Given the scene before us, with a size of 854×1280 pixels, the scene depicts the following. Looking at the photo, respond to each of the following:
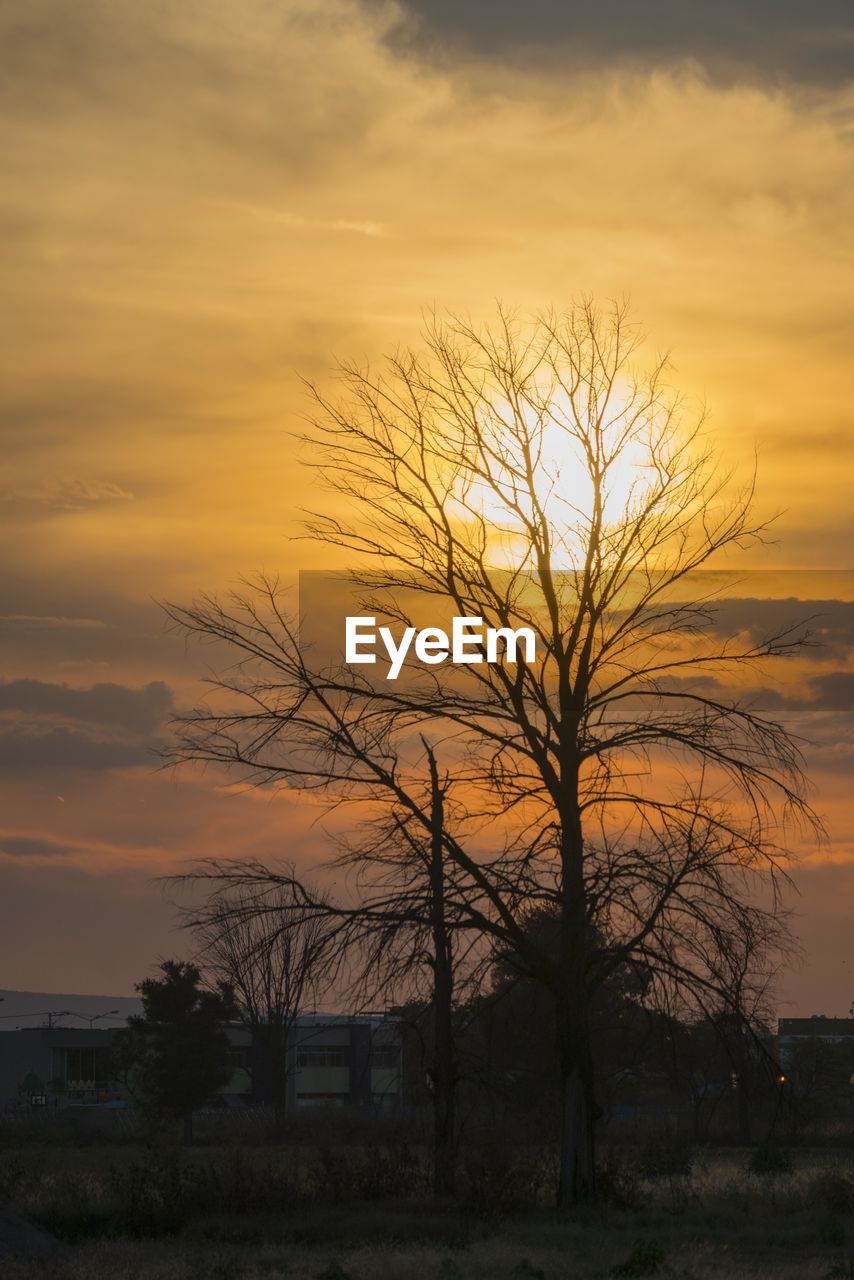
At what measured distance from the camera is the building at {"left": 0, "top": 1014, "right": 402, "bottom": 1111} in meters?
92.9

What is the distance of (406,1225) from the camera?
20938 millimetres

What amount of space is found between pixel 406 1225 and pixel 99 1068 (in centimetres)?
9749

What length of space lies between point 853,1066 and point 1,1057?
199 feet

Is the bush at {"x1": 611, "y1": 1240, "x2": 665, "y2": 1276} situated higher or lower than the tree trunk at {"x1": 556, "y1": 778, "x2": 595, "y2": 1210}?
lower

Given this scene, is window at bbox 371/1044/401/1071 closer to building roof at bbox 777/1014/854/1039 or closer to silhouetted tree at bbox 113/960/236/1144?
silhouetted tree at bbox 113/960/236/1144

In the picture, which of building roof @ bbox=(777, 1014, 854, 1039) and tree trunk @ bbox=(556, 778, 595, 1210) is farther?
building roof @ bbox=(777, 1014, 854, 1039)

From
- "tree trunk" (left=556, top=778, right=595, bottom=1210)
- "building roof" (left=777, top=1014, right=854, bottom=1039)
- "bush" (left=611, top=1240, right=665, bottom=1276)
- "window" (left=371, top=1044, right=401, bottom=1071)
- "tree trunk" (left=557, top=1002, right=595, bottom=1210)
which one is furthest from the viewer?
"building roof" (left=777, top=1014, right=854, bottom=1039)

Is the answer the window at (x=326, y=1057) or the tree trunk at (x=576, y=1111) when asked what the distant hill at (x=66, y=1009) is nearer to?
the window at (x=326, y=1057)

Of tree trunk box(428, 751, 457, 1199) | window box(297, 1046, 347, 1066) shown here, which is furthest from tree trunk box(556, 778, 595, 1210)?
window box(297, 1046, 347, 1066)

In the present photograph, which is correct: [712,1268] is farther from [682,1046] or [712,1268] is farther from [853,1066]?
[853,1066]

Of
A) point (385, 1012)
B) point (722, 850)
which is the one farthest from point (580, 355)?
point (385, 1012)

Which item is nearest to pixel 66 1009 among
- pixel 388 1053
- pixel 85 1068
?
pixel 85 1068

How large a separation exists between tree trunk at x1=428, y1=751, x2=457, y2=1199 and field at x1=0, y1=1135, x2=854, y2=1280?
451 mm

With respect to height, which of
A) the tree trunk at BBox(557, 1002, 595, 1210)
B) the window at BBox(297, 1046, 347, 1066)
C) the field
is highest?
the window at BBox(297, 1046, 347, 1066)
